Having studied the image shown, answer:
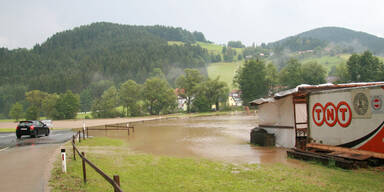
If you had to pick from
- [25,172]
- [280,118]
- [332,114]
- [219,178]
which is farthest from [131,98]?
[219,178]

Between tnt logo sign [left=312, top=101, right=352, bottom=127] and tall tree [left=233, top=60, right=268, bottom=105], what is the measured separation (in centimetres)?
7549

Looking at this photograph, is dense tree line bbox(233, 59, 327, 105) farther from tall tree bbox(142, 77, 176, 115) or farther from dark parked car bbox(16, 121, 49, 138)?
dark parked car bbox(16, 121, 49, 138)

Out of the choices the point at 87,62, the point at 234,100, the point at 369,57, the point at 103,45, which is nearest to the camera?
the point at 369,57

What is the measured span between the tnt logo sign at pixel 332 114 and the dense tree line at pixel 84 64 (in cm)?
10769

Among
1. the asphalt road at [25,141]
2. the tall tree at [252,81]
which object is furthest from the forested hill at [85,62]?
the asphalt road at [25,141]

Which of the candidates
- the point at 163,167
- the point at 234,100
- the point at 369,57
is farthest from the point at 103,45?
the point at 163,167

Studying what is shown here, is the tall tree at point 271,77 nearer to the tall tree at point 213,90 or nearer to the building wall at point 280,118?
the tall tree at point 213,90

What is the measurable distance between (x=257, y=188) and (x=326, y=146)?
19.1 ft

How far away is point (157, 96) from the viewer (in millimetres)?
83125

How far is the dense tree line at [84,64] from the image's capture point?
384ft

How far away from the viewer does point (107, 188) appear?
7602 millimetres

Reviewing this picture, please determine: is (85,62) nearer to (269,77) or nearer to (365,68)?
(269,77)

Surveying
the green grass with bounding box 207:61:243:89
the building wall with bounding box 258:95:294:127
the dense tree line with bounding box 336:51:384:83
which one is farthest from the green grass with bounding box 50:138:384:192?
the green grass with bounding box 207:61:243:89

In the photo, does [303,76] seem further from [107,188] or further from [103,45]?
[103,45]
